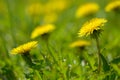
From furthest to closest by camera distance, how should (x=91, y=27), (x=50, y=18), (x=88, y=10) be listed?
(x=50, y=18)
(x=88, y=10)
(x=91, y=27)

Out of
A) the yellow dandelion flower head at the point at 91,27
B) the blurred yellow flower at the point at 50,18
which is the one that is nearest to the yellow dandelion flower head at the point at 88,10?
the blurred yellow flower at the point at 50,18

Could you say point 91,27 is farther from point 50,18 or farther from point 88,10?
point 50,18

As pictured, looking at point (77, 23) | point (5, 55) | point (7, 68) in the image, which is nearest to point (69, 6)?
point (77, 23)

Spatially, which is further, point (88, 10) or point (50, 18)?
point (50, 18)

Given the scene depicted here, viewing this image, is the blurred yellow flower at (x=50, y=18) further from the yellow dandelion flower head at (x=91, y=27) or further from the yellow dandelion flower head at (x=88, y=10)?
the yellow dandelion flower head at (x=91, y=27)

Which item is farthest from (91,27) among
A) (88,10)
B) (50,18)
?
(50,18)

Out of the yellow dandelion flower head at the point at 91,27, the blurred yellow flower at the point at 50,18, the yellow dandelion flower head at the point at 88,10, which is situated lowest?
the yellow dandelion flower head at the point at 91,27

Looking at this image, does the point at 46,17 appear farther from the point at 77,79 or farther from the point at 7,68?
the point at 77,79

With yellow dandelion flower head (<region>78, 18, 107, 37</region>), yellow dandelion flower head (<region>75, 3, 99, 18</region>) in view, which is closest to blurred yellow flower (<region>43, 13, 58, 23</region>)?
yellow dandelion flower head (<region>75, 3, 99, 18</region>)

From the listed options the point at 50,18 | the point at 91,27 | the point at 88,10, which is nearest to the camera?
the point at 91,27
